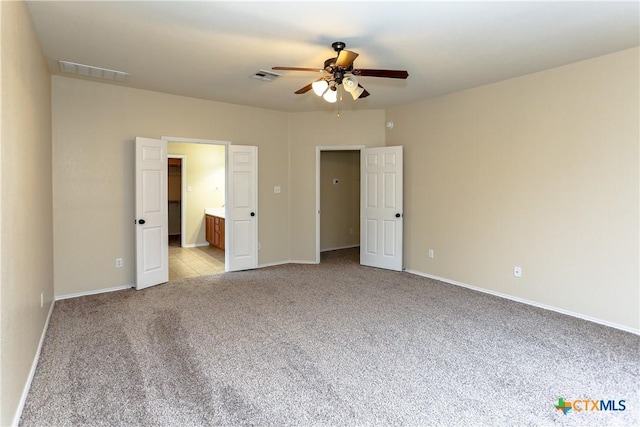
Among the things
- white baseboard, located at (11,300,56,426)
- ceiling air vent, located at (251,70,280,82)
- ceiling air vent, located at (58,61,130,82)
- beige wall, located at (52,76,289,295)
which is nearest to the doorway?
beige wall, located at (52,76,289,295)

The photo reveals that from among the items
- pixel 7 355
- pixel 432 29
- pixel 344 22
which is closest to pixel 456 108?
pixel 432 29

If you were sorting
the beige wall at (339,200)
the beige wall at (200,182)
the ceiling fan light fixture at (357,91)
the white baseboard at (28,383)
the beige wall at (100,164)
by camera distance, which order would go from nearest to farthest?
the white baseboard at (28,383) → the ceiling fan light fixture at (357,91) → the beige wall at (100,164) → the beige wall at (339,200) → the beige wall at (200,182)

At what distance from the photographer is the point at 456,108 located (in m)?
4.70

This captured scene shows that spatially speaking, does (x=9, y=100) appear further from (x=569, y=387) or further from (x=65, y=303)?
(x=569, y=387)

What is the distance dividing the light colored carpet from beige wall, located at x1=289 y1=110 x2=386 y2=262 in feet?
6.27

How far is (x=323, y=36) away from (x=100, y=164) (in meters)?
3.15

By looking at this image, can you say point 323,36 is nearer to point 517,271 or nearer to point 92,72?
point 92,72

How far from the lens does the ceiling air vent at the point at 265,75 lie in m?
3.91

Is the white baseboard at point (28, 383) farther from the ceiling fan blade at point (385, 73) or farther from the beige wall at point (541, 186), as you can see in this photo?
the beige wall at point (541, 186)

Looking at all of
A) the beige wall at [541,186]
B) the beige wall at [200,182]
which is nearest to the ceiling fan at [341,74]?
the beige wall at [541,186]

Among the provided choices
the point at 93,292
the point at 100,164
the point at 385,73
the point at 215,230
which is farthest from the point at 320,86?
the point at 215,230

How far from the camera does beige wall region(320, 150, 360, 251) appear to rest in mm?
7199

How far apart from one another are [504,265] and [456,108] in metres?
2.11

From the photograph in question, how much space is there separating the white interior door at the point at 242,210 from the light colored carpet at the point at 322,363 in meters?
1.32
